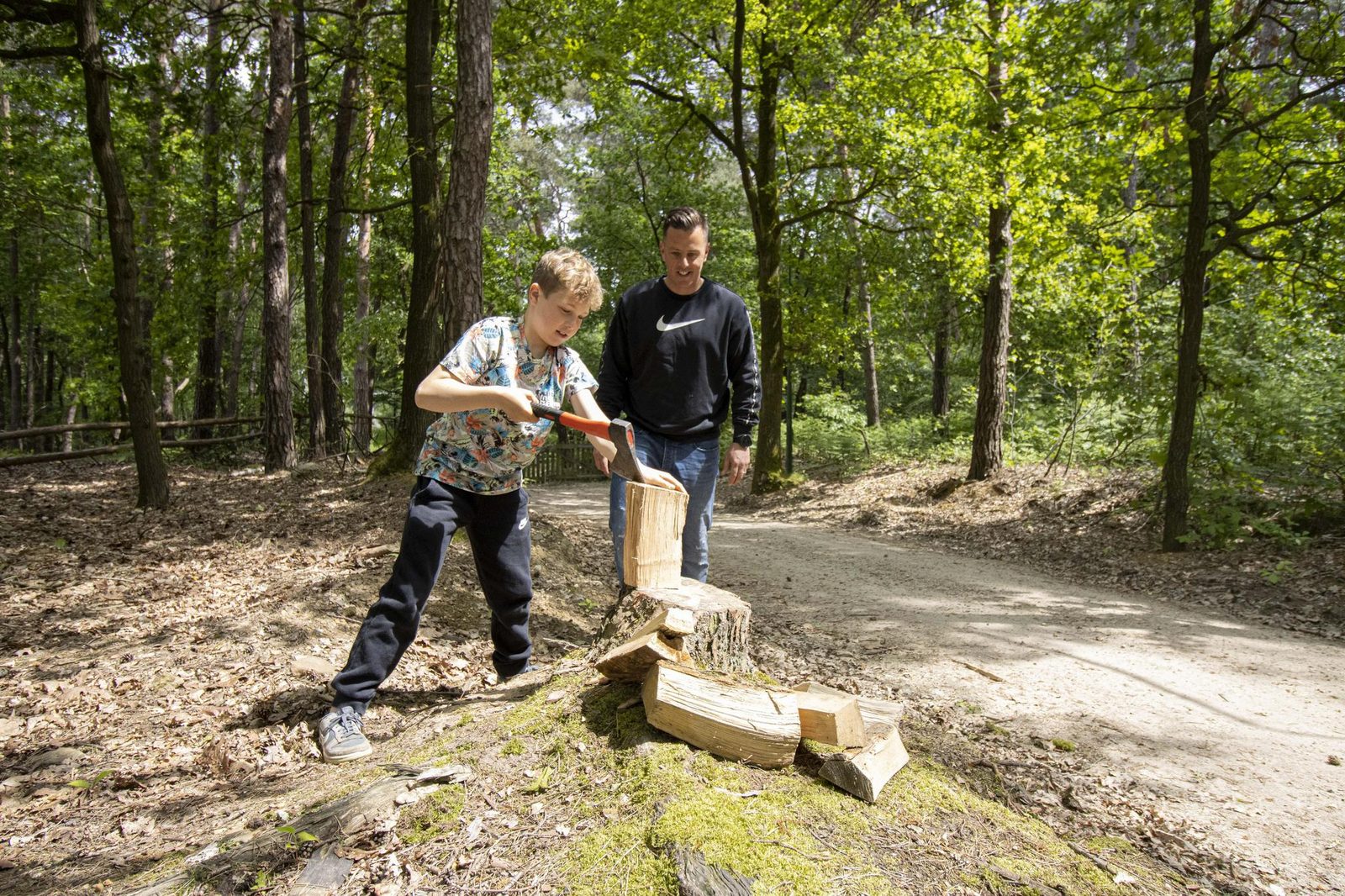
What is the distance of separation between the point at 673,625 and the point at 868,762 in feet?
2.79

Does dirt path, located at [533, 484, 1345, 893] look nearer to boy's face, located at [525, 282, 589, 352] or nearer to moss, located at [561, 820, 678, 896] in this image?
moss, located at [561, 820, 678, 896]

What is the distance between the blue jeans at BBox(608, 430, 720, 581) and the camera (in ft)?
14.0

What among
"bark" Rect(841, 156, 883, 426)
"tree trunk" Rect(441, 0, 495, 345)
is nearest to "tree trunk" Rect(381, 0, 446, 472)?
"tree trunk" Rect(441, 0, 495, 345)

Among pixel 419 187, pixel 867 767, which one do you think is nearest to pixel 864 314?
pixel 419 187

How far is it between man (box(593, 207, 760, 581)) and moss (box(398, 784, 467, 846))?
169cm

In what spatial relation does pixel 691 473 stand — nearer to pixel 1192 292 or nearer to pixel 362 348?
pixel 1192 292

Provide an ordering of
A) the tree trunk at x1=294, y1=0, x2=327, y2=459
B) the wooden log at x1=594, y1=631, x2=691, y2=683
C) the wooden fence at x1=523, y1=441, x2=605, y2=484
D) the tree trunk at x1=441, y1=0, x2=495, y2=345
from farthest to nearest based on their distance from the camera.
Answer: the wooden fence at x1=523, y1=441, x2=605, y2=484, the tree trunk at x1=294, y1=0, x2=327, y2=459, the tree trunk at x1=441, y1=0, x2=495, y2=345, the wooden log at x1=594, y1=631, x2=691, y2=683

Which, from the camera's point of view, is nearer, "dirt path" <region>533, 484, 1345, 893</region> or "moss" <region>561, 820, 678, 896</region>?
"moss" <region>561, 820, 678, 896</region>

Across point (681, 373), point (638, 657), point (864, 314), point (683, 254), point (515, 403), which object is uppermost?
point (864, 314)

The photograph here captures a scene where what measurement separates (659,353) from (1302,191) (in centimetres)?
749

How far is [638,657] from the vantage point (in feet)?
9.66

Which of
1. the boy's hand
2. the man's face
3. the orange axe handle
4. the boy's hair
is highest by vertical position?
the man's face

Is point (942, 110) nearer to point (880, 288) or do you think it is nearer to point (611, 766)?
point (880, 288)

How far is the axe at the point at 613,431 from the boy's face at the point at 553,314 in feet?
1.08
